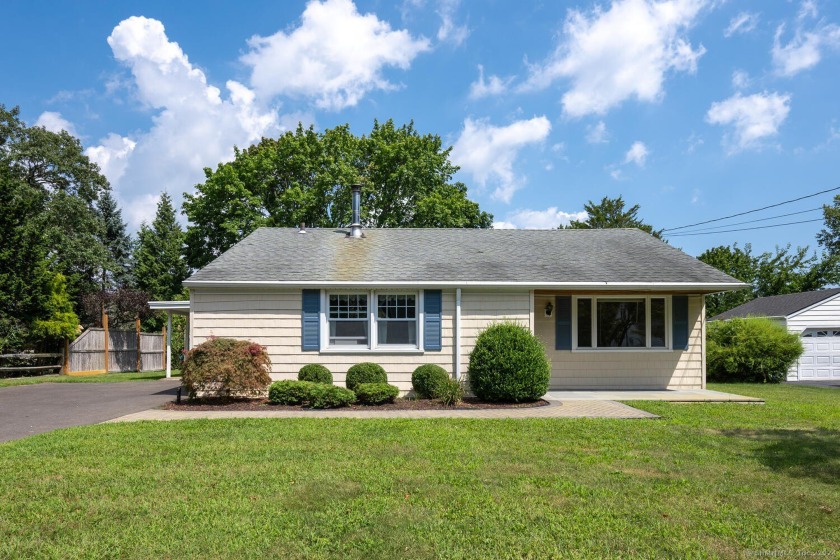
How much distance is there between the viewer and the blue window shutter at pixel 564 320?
1388 cm

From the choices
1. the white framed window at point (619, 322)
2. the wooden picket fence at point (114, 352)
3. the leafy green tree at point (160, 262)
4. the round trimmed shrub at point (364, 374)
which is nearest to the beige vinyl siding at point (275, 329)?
the round trimmed shrub at point (364, 374)

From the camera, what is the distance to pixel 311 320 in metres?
12.4

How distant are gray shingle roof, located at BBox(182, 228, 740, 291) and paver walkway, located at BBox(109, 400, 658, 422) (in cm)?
304

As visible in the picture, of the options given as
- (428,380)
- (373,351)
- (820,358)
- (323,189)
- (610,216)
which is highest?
(610,216)

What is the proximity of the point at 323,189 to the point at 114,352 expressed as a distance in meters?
11.5

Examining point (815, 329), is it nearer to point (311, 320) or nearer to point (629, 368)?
point (629, 368)

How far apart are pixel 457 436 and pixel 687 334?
28.1 feet

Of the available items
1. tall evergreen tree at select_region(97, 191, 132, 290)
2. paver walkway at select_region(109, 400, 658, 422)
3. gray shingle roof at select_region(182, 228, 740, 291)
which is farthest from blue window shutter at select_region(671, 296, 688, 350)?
tall evergreen tree at select_region(97, 191, 132, 290)

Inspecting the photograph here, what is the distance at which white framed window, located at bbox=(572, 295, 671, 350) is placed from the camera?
14.0 metres

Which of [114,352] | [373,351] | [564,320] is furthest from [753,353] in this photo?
[114,352]

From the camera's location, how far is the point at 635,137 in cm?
1650

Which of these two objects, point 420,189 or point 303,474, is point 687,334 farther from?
point 420,189

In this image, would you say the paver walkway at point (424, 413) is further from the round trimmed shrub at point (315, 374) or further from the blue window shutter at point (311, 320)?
the blue window shutter at point (311, 320)

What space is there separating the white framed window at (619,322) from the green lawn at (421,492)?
5531 millimetres
